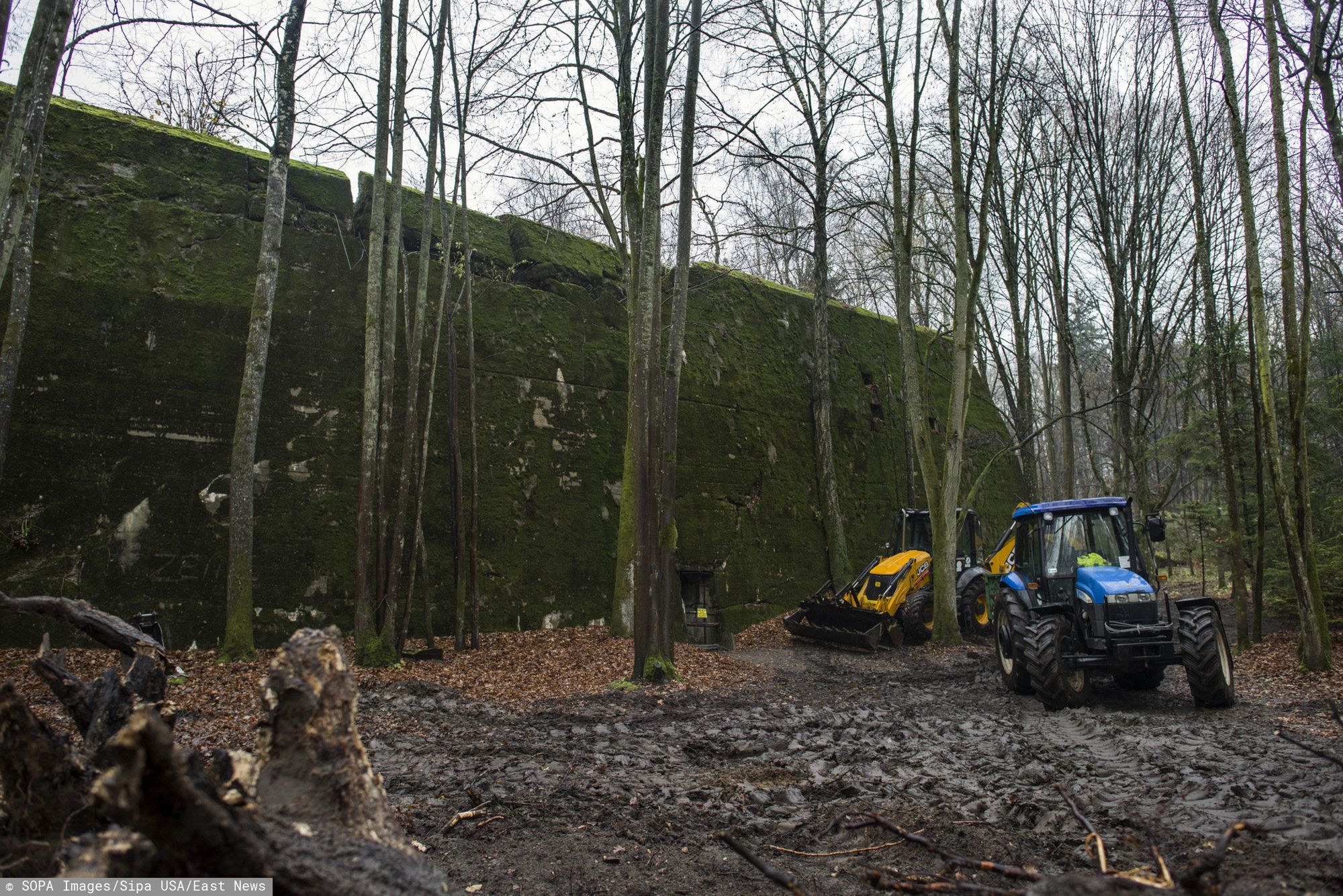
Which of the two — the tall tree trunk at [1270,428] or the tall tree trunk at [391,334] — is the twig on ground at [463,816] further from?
the tall tree trunk at [1270,428]

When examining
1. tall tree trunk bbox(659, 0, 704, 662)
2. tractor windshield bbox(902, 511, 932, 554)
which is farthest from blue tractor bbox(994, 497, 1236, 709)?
tractor windshield bbox(902, 511, 932, 554)

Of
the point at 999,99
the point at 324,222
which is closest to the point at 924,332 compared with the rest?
the point at 999,99

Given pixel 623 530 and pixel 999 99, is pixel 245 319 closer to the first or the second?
pixel 623 530

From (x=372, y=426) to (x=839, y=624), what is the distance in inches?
293

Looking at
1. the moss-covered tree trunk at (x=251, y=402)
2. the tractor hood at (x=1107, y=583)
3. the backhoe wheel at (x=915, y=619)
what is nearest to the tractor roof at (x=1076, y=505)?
the tractor hood at (x=1107, y=583)

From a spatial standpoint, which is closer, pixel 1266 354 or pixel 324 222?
pixel 1266 354

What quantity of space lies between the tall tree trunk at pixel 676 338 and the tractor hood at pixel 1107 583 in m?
4.17

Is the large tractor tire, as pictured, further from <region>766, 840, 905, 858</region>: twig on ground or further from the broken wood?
the broken wood

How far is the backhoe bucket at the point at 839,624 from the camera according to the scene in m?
11.6

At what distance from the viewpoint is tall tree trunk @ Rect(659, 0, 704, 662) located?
8.77 m

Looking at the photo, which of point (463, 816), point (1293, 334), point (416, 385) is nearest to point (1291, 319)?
point (1293, 334)

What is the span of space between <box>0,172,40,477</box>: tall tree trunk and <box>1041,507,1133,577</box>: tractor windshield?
9939 mm

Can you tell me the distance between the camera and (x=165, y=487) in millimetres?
8719

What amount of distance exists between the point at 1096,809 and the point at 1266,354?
652cm
